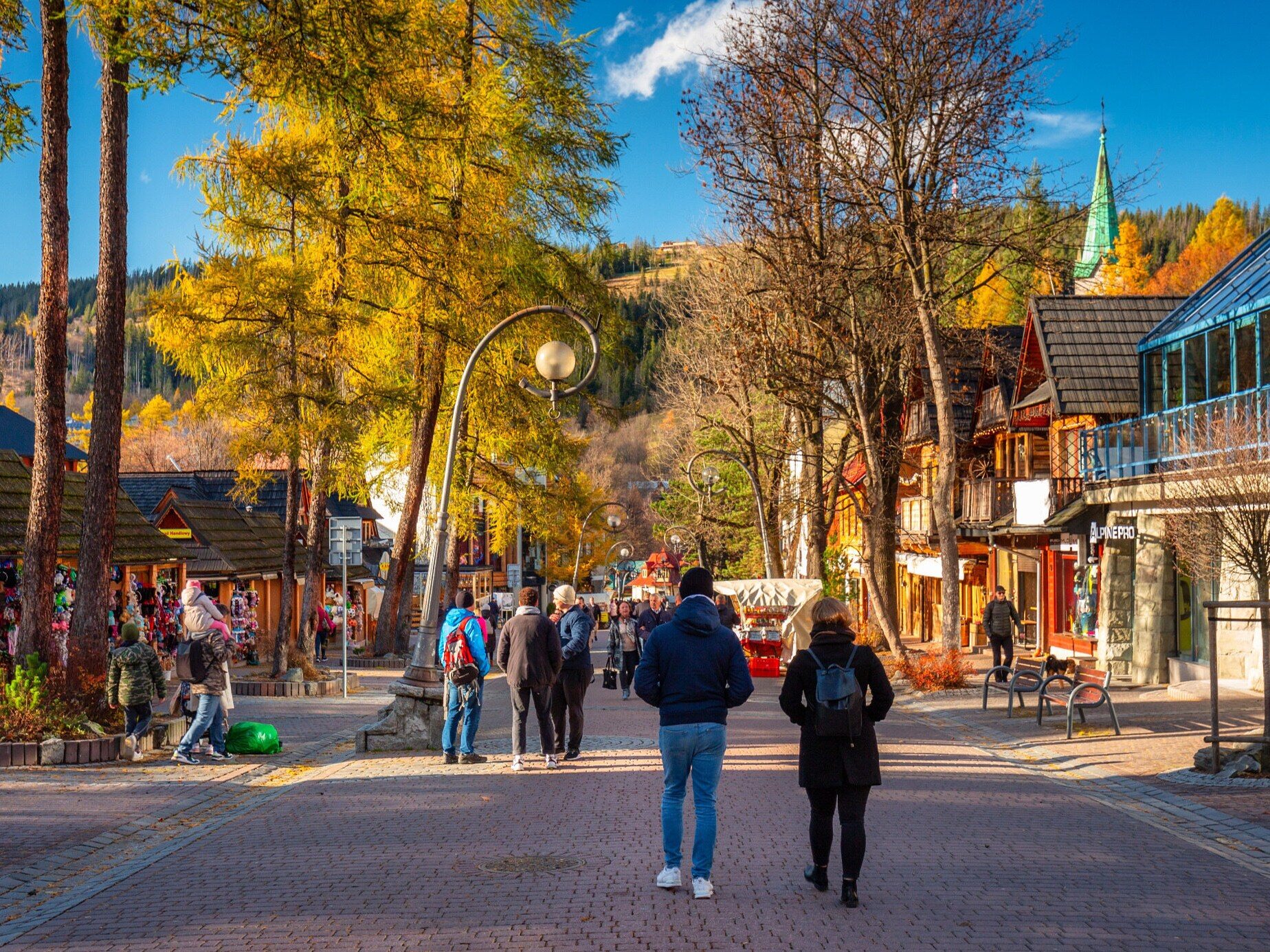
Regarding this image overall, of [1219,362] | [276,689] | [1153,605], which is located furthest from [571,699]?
[1219,362]

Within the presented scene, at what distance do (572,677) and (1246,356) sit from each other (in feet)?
44.4

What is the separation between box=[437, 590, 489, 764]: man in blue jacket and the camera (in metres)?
13.5

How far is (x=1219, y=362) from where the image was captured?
2225 centimetres

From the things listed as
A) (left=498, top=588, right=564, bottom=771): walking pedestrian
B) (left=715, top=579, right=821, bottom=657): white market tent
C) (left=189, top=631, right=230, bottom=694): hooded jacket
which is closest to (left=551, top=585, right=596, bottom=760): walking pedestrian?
(left=498, top=588, right=564, bottom=771): walking pedestrian

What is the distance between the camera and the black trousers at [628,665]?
22172mm

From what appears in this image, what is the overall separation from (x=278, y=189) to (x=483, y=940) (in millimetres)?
17540

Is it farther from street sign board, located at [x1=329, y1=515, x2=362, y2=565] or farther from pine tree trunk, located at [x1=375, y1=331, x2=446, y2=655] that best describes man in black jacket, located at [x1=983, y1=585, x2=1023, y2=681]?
street sign board, located at [x1=329, y1=515, x2=362, y2=565]

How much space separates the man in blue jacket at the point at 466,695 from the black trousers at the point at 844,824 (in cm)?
647

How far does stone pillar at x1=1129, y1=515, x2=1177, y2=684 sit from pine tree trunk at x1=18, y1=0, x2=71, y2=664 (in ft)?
58.2

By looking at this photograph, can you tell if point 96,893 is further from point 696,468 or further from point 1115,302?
point 696,468

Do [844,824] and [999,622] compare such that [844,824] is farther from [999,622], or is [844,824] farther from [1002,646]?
[1002,646]

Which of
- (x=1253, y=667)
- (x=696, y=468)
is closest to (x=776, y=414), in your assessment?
(x=696, y=468)

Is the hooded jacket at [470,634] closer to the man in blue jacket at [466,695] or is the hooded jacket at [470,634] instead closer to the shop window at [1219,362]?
the man in blue jacket at [466,695]

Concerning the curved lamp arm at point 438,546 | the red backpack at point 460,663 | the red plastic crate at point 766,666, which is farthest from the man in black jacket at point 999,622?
the red backpack at point 460,663
